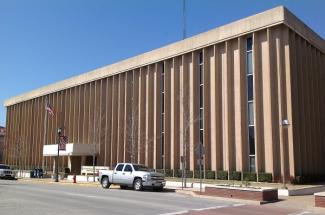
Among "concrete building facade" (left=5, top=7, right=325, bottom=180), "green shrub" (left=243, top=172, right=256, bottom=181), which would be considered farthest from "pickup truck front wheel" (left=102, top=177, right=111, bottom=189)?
"green shrub" (left=243, top=172, right=256, bottom=181)

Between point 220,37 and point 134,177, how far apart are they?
15.6 meters

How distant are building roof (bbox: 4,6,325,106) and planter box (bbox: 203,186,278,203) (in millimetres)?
15468

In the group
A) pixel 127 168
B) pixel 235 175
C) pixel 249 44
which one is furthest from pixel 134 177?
pixel 249 44

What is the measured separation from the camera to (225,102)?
37.2 m

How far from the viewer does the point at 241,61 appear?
36.6m

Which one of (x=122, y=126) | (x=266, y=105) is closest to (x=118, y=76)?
(x=122, y=126)

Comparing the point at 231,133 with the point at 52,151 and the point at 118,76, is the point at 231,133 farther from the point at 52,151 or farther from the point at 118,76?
the point at 52,151

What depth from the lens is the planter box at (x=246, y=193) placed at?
2225cm

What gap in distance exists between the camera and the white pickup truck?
94.3 feet

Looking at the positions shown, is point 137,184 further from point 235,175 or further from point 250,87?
point 250,87

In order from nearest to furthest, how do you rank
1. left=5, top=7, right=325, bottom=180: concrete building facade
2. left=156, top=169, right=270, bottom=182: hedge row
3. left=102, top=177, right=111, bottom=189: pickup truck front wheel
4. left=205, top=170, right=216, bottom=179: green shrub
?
1. left=102, top=177, right=111, bottom=189: pickup truck front wheel
2. left=156, top=169, right=270, bottom=182: hedge row
3. left=5, top=7, right=325, bottom=180: concrete building facade
4. left=205, top=170, right=216, bottom=179: green shrub

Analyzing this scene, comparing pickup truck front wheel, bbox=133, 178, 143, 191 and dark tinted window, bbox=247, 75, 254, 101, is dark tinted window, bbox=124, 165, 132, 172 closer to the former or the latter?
pickup truck front wheel, bbox=133, 178, 143, 191

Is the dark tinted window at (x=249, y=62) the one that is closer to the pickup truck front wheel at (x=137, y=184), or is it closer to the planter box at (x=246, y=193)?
the pickup truck front wheel at (x=137, y=184)

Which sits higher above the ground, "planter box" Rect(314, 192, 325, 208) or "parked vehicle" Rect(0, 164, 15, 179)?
"parked vehicle" Rect(0, 164, 15, 179)
